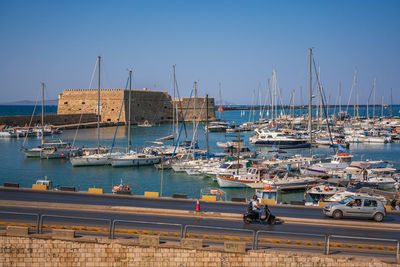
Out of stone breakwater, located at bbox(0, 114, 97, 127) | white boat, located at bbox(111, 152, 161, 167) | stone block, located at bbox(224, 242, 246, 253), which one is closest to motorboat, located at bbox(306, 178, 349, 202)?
stone block, located at bbox(224, 242, 246, 253)

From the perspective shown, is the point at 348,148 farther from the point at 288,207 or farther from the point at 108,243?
the point at 108,243

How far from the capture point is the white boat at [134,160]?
38.5m

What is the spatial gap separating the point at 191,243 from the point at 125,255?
6.59 feet

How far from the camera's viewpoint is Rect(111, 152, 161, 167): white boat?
3847 centimetres

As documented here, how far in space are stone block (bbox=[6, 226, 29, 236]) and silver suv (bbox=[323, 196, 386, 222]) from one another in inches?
413

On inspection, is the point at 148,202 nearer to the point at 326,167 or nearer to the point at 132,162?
the point at 326,167

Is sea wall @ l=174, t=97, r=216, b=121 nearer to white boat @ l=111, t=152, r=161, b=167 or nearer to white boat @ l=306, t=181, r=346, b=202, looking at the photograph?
white boat @ l=111, t=152, r=161, b=167

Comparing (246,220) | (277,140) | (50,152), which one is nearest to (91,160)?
(50,152)

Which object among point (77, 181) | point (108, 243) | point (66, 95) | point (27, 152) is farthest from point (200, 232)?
point (66, 95)

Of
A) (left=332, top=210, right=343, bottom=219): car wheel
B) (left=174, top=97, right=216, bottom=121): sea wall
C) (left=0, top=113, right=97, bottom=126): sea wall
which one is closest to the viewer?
(left=332, top=210, right=343, bottom=219): car wheel

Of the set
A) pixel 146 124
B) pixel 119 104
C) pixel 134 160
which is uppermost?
pixel 119 104

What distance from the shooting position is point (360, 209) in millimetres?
15164

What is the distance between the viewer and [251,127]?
84062mm

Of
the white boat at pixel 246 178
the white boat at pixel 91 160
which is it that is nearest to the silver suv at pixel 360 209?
the white boat at pixel 246 178
